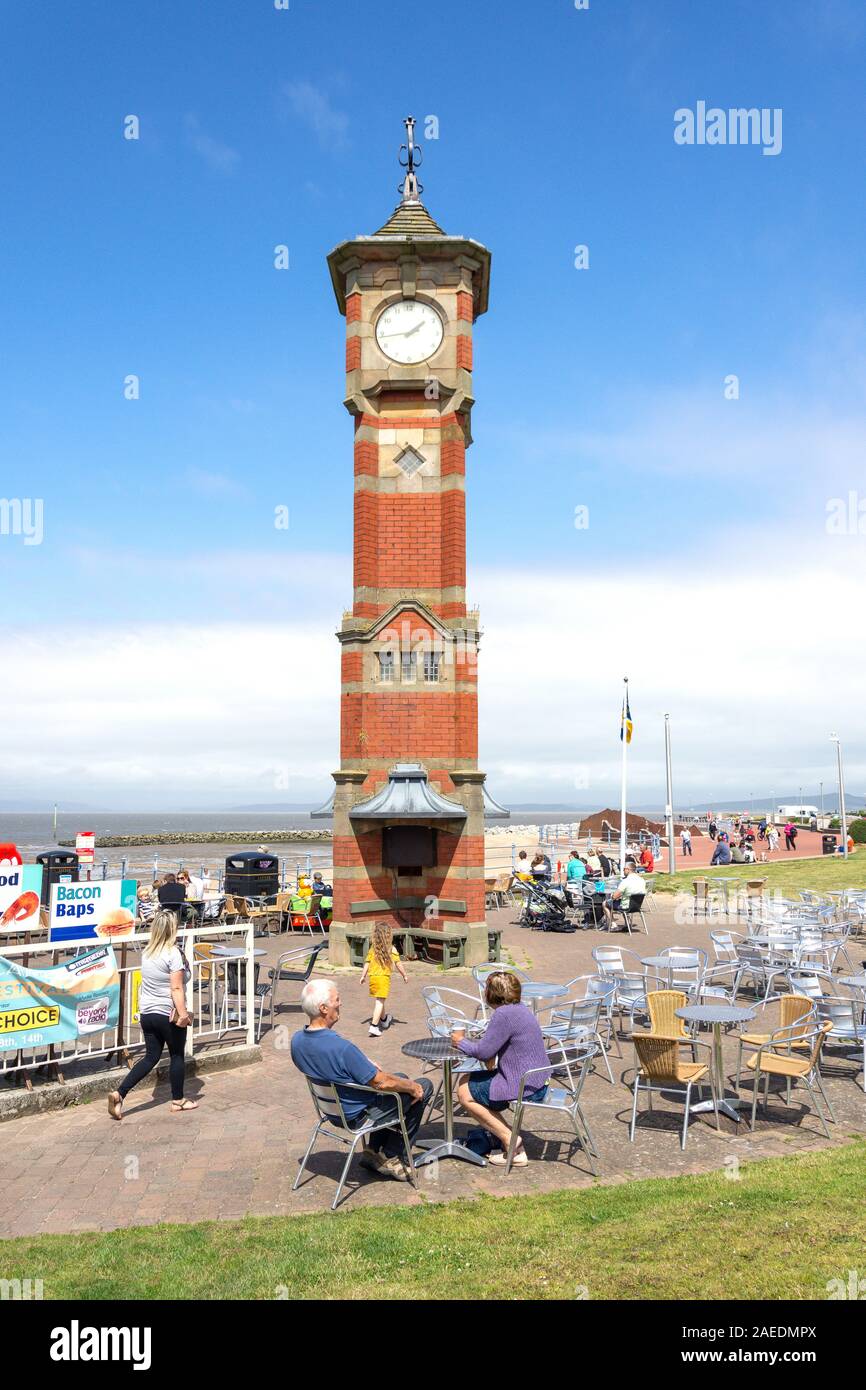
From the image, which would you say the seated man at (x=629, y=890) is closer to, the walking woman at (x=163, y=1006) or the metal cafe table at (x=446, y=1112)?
the metal cafe table at (x=446, y=1112)

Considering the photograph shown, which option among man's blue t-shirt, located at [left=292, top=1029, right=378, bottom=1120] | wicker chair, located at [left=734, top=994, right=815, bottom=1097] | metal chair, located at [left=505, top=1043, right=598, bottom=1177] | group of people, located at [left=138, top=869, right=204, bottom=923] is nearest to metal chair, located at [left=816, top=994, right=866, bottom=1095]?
wicker chair, located at [left=734, top=994, right=815, bottom=1097]

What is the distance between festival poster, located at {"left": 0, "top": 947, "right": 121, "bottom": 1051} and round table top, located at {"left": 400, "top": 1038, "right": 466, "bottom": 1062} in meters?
3.36

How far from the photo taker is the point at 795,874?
101ft

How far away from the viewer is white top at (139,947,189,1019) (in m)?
8.24

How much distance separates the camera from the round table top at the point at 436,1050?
7.21 meters

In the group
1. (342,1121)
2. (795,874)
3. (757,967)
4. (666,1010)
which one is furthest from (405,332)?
(795,874)

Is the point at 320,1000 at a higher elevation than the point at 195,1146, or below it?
higher

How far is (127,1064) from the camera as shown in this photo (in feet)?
30.5

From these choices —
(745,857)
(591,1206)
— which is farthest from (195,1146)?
(745,857)

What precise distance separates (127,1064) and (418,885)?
380 inches

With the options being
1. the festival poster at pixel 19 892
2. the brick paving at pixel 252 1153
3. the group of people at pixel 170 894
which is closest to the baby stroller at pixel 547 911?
the group of people at pixel 170 894

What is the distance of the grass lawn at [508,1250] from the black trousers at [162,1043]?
266 cm
